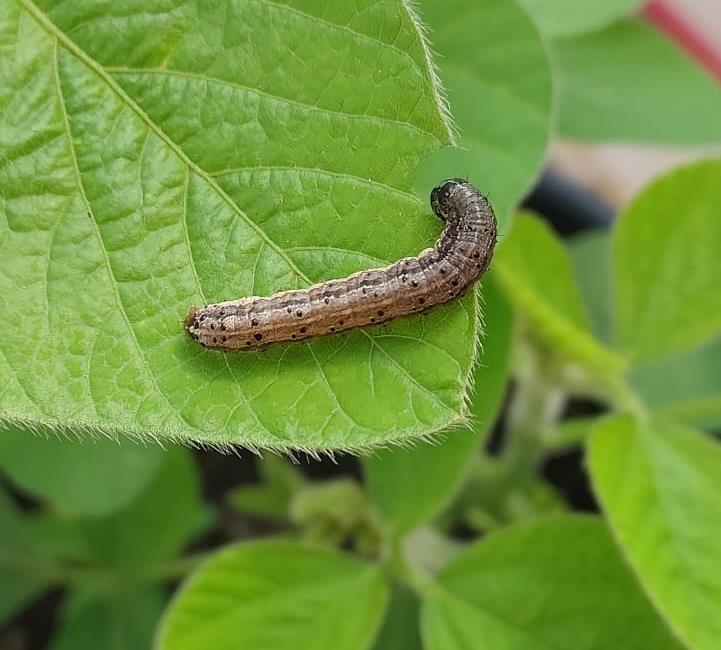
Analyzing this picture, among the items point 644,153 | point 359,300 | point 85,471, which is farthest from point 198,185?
point 644,153

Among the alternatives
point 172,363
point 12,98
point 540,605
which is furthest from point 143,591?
point 12,98

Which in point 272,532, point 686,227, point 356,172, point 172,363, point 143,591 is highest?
point 356,172

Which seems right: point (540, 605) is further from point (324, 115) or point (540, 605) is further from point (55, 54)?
point (55, 54)

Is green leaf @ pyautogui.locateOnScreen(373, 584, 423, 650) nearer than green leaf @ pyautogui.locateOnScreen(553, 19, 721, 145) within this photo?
Yes

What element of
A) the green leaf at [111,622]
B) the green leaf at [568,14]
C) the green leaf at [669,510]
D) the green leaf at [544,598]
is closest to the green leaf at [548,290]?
the green leaf at [669,510]

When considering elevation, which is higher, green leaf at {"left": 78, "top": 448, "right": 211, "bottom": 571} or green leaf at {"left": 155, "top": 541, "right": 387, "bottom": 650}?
green leaf at {"left": 155, "top": 541, "right": 387, "bottom": 650}

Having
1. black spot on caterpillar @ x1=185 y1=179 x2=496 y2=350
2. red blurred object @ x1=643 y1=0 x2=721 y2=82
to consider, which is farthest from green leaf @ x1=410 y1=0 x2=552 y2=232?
red blurred object @ x1=643 y1=0 x2=721 y2=82

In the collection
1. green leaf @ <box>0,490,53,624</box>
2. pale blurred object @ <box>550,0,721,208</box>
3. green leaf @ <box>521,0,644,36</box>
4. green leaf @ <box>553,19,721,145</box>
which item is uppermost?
green leaf @ <box>521,0,644,36</box>

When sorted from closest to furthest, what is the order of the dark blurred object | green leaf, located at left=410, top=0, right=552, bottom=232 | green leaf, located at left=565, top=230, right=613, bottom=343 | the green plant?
1. the green plant
2. green leaf, located at left=410, top=0, right=552, bottom=232
3. green leaf, located at left=565, top=230, right=613, bottom=343
4. the dark blurred object

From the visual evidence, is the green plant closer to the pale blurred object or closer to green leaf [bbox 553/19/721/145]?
green leaf [bbox 553/19/721/145]

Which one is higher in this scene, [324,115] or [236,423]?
[324,115]
